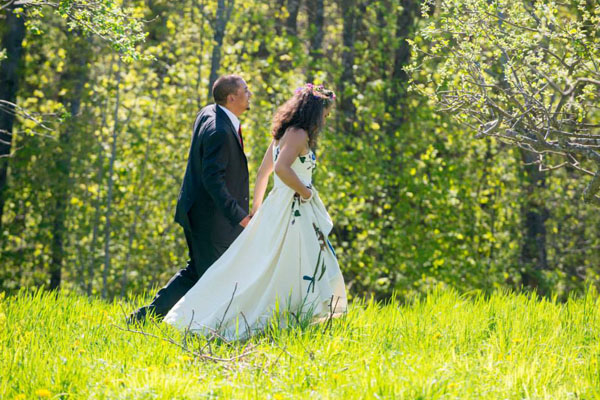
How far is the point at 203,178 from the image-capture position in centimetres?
546

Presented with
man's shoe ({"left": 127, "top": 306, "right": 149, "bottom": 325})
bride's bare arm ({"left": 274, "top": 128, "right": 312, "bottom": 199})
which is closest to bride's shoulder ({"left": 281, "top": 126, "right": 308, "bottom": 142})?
bride's bare arm ({"left": 274, "top": 128, "right": 312, "bottom": 199})

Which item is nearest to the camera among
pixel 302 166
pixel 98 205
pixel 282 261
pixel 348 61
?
pixel 282 261

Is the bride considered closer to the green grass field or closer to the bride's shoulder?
the bride's shoulder

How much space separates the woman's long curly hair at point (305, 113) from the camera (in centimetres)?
531

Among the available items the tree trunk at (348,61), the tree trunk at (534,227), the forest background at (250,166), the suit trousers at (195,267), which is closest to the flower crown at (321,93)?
the suit trousers at (195,267)

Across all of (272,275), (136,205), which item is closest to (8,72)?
(136,205)

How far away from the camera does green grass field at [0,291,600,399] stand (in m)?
3.83

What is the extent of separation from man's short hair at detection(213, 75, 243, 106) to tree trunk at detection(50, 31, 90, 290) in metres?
6.23

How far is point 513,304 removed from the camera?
5.80 m

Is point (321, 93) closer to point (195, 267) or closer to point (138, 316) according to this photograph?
point (195, 267)

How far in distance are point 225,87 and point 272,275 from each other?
1.39 m

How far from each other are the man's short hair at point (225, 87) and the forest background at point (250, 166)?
18.3 ft

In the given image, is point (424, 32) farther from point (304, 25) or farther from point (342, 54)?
point (304, 25)

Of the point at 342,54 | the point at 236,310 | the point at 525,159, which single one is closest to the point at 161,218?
the point at 342,54
